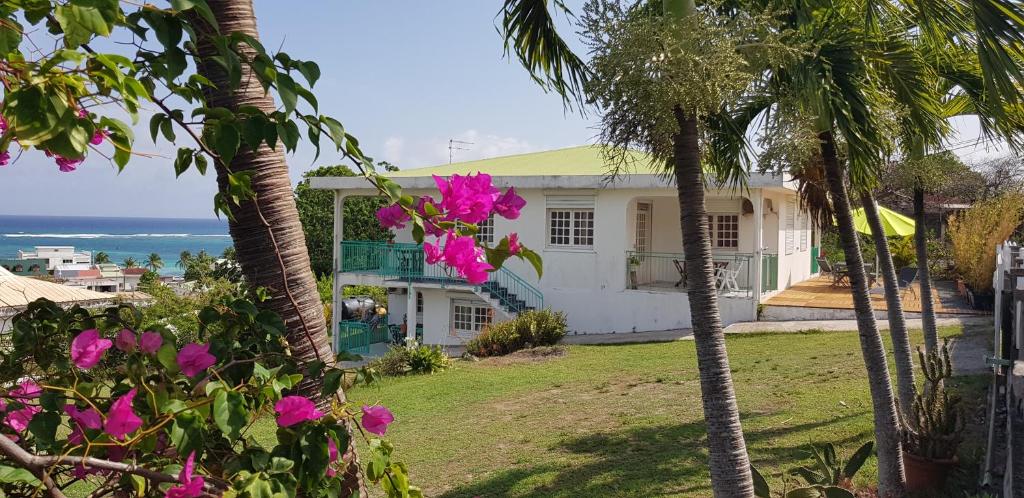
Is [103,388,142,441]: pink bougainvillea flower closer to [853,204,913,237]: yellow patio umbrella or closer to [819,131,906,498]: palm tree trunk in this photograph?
[819,131,906,498]: palm tree trunk

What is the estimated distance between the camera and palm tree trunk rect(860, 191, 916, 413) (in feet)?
22.8

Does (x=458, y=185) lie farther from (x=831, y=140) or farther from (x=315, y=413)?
(x=831, y=140)

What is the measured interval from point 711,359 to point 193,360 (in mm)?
3361

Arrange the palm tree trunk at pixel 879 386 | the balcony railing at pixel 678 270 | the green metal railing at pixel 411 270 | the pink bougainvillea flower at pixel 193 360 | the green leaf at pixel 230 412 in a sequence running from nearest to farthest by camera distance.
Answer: the green leaf at pixel 230 412, the pink bougainvillea flower at pixel 193 360, the palm tree trunk at pixel 879 386, the balcony railing at pixel 678 270, the green metal railing at pixel 411 270

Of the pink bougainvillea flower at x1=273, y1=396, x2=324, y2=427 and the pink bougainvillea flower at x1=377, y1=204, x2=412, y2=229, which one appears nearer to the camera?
the pink bougainvillea flower at x1=273, y1=396, x2=324, y2=427

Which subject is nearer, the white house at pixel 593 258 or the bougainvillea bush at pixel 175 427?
the bougainvillea bush at pixel 175 427

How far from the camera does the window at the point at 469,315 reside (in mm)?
21797

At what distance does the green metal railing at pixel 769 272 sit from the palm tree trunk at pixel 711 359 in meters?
15.7

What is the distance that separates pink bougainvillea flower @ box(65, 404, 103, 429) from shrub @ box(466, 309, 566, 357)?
16.4 m

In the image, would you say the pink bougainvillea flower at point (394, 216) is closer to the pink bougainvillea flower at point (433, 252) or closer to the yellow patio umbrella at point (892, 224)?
the pink bougainvillea flower at point (433, 252)

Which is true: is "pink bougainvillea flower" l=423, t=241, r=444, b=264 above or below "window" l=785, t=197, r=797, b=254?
below

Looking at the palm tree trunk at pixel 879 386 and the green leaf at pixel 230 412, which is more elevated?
the green leaf at pixel 230 412

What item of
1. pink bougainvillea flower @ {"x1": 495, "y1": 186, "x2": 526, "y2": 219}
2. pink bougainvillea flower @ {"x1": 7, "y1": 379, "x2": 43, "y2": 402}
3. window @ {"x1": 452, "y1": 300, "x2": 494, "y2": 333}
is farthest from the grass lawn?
window @ {"x1": 452, "y1": 300, "x2": 494, "y2": 333}

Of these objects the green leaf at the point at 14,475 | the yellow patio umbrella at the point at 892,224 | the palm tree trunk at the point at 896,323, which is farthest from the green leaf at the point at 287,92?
the yellow patio umbrella at the point at 892,224
